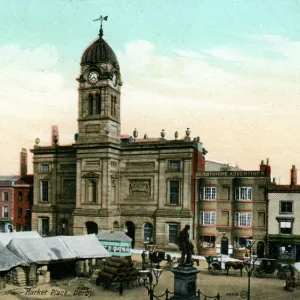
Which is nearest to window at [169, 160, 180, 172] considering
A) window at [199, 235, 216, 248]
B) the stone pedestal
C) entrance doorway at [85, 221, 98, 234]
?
window at [199, 235, 216, 248]

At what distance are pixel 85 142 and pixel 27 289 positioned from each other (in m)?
25.1

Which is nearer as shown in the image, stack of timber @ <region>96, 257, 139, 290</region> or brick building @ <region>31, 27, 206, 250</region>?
stack of timber @ <region>96, 257, 139, 290</region>

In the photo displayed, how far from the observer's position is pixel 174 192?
51.6 m

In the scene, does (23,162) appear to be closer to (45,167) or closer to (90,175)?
(45,167)

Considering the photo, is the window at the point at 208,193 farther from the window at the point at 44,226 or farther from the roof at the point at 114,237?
the window at the point at 44,226

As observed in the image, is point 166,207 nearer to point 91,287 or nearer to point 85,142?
point 85,142

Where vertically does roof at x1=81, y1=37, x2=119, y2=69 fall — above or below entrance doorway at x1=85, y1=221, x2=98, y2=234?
above

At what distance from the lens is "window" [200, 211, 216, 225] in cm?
5041

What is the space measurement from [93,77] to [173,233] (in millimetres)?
20144

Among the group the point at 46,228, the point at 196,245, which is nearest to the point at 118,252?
the point at 196,245

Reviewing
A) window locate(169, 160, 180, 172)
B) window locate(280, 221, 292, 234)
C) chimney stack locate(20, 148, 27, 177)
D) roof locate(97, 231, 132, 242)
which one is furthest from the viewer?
chimney stack locate(20, 148, 27, 177)

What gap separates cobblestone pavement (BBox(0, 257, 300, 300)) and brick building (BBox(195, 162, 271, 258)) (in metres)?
13.0

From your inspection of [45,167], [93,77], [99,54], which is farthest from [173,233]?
[99,54]

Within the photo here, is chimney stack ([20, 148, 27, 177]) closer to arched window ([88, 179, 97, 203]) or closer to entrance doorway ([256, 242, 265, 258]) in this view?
arched window ([88, 179, 97, 203])
